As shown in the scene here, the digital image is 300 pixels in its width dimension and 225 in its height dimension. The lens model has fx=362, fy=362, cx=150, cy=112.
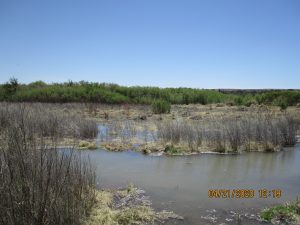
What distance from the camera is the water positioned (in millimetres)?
7070

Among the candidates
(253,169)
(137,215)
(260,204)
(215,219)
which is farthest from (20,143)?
(253,169)

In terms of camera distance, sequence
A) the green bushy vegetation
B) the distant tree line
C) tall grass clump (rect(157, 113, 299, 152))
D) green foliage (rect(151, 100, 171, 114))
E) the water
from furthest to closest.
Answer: the distant tree line → green foliage (rect(151, 100, 171, 114)) → tall grass clump (rect(157, 113, 299, 152)) → the water → the green bushy vegetation

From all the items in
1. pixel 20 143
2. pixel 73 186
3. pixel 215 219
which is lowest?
pixel 215 219

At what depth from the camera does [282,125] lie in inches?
590

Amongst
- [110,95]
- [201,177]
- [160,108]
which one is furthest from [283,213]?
[110,95]

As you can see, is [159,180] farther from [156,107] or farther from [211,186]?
[156,107]

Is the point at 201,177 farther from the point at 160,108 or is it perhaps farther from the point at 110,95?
the point at 110,95

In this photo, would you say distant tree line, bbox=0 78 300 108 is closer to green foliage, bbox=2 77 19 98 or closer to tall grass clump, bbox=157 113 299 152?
green foliage, bbox=2 77 19 98

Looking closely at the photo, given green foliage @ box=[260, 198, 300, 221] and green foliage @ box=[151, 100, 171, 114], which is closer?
green foliage @ box=[260, 198, 300, 221]

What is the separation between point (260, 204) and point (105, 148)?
7.38 metres

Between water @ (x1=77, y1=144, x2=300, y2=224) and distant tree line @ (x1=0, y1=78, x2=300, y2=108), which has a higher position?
distant tree line @ (x1=0, y1=78, x2=300, y2=108)
